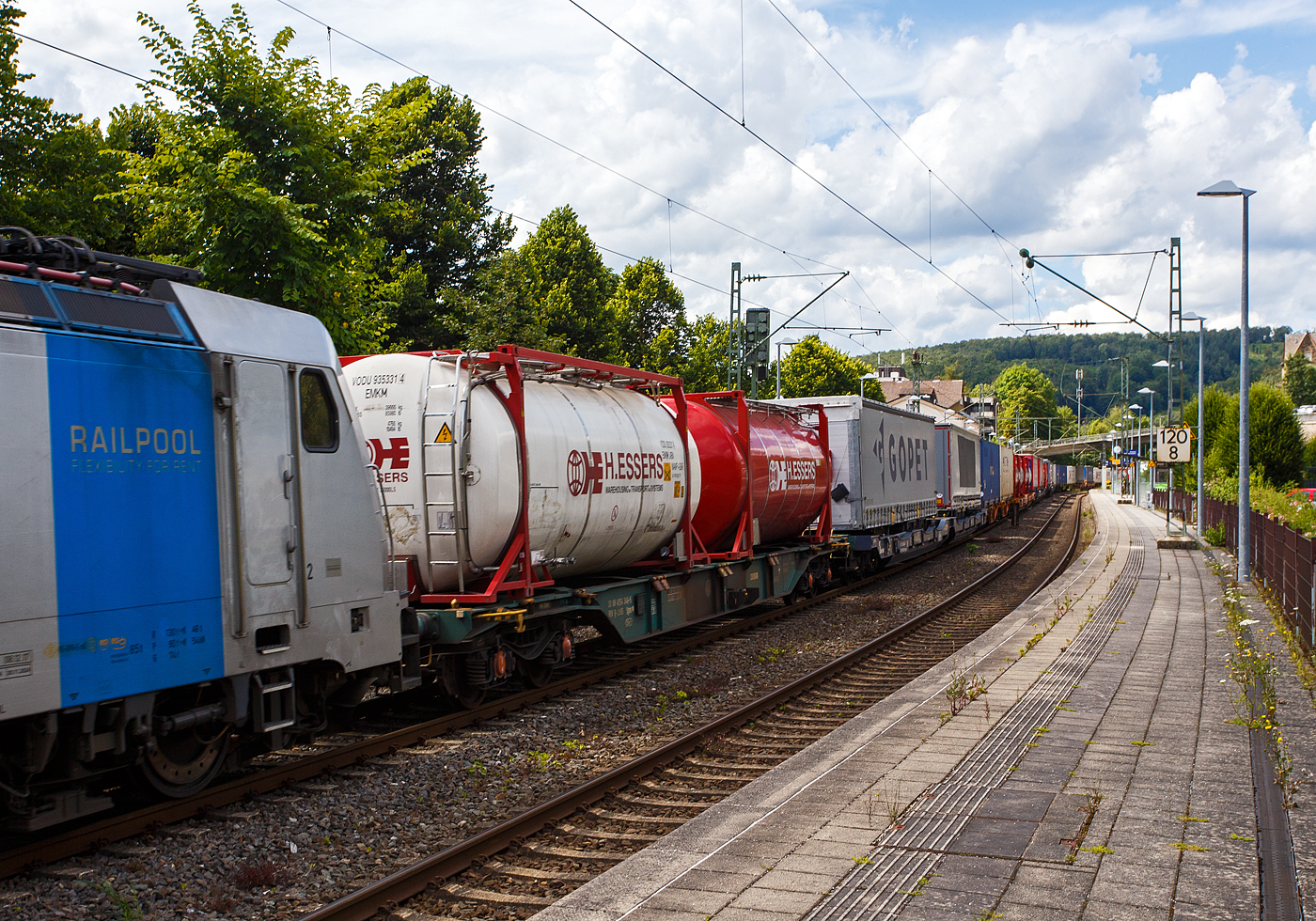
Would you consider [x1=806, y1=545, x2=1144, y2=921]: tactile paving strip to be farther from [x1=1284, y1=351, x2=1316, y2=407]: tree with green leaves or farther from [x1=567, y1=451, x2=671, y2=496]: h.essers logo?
[x1=1284, y1=351, x2=1316, y2=407]: tree with green leaves

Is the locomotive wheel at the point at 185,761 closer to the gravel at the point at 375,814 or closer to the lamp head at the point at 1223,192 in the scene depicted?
the gravel at the point at 375,814

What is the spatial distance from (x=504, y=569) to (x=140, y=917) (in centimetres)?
479

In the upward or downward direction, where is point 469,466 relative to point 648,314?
downward

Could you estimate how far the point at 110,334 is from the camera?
6.15 m

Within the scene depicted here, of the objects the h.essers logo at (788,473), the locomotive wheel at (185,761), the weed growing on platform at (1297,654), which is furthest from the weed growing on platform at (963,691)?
the locomotive wheel at (185,761)

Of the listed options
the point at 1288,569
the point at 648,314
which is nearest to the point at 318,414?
the point at 1288,569

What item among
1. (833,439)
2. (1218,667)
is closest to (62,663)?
(1218,667)

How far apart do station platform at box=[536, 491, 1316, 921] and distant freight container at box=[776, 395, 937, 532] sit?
29.7 feet

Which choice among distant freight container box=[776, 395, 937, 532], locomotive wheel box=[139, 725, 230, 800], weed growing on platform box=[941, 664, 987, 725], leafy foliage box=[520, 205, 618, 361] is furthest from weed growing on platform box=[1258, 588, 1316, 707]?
leafy foliage box=[520, 205, 618, 361]

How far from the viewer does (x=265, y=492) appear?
280 inches

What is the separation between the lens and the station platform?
501 centimetres

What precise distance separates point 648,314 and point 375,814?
42921mm

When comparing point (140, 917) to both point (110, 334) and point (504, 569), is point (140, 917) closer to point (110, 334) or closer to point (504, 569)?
point (110, 334)

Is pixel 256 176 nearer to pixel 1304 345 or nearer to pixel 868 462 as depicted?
pixel 868 462
